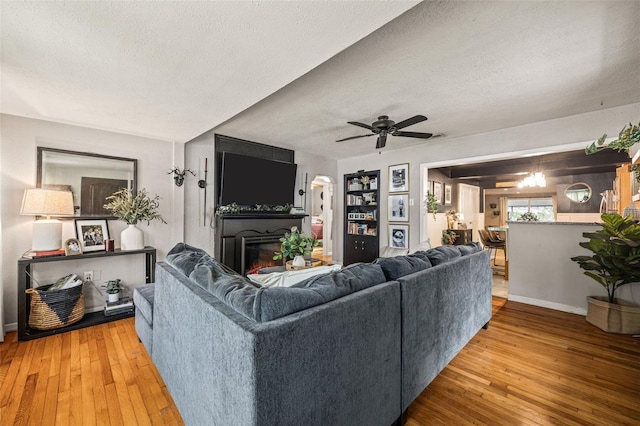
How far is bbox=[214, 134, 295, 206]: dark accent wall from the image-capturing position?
4160mm

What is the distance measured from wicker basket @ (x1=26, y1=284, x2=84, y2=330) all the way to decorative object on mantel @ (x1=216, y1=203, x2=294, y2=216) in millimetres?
1851

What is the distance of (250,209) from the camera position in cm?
439

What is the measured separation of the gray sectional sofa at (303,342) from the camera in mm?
901

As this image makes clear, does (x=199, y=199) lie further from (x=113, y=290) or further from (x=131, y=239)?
(x=113, y=290)

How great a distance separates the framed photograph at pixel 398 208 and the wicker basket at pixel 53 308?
469 centimetres

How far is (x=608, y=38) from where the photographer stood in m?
1.82

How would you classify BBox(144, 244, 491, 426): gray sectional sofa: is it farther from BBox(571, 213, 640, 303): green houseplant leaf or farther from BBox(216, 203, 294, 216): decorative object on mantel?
BBox(216, 203, 294, 216): decorative object on mantel

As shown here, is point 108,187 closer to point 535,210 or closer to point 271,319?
point 271,319

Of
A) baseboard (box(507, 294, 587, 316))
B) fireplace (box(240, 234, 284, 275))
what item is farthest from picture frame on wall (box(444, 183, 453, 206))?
fireplace (box(240, 234, 284, 275))

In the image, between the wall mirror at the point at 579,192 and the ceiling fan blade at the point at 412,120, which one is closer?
the ceiling fan blade at the point at 412,120

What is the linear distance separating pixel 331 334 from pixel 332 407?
0.30 meters

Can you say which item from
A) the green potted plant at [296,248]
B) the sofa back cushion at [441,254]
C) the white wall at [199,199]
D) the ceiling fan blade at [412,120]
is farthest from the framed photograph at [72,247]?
the ceiling fan blade at [412,120]

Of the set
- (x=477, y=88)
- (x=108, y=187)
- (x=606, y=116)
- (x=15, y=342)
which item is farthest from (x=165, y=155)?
(x=606, y=116)

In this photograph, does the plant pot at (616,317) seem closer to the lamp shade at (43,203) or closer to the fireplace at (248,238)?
the fireplace at (248,238)
